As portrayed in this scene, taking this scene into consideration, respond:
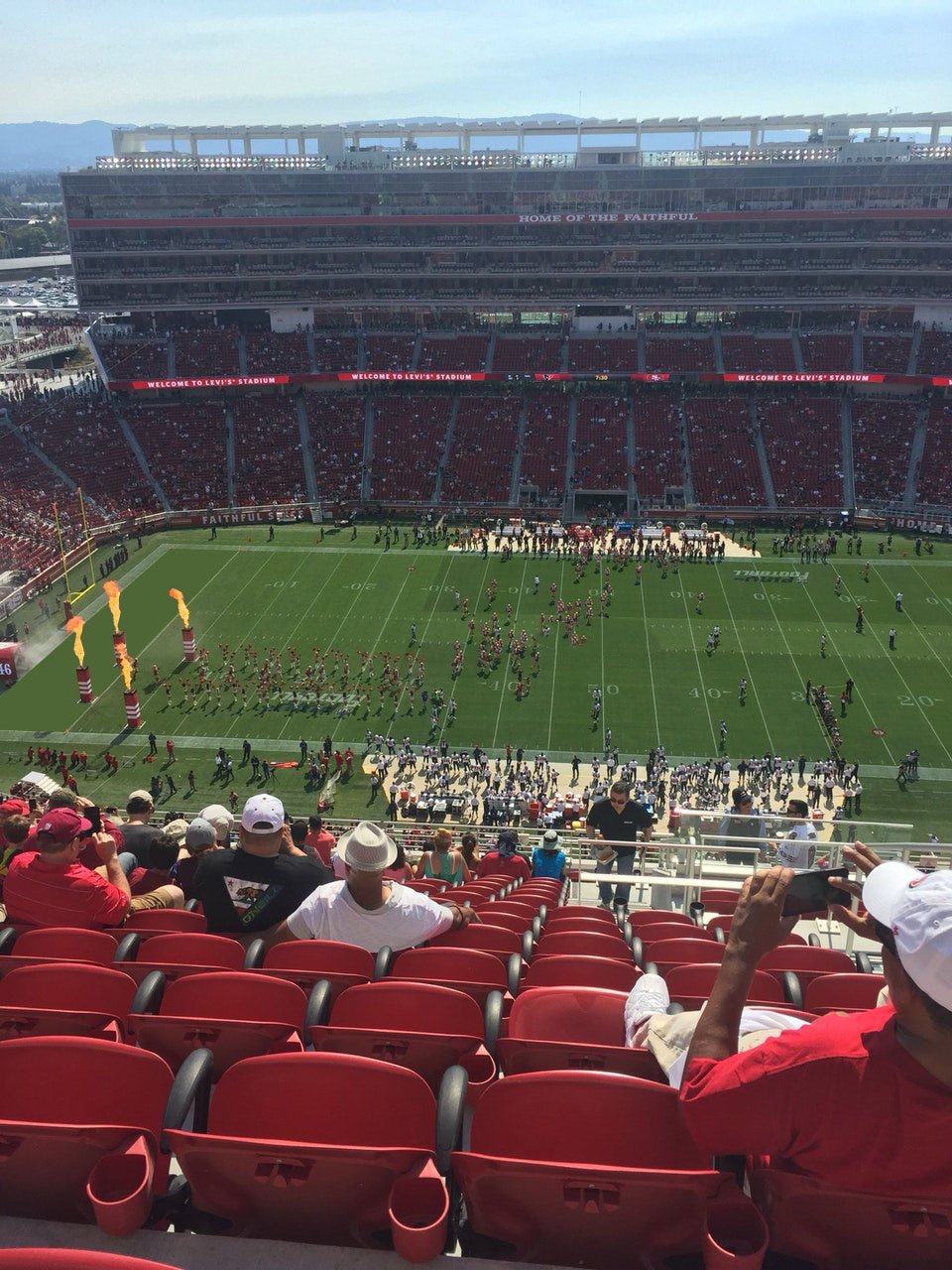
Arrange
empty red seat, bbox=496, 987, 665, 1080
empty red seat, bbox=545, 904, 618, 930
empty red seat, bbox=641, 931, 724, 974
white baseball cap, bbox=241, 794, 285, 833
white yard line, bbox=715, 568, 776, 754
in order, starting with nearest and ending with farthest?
empty red seat, bbox=496, 987, 665, 1080 → empty red seat, bbox=641, 931, 724, 974 → white baseball cap, bbox=241, 794, 285, 833 → empty red seat, bbox=545, 904, 618, 930 → white yard line, bbox=715, 568, 776, 754

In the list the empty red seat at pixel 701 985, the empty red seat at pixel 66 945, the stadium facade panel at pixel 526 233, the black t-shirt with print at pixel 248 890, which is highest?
the stadium facade panel at pixel 526 233

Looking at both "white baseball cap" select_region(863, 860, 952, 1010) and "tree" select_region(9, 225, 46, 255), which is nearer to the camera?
"white baseball cap" select_region(863, 860, 952, 1010)

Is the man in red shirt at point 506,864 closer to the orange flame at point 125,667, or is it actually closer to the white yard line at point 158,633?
the orange flame at point 125,667

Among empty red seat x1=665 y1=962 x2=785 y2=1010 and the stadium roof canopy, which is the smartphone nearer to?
empty red seat x1=665 y1=962 x2=785 y2=1010

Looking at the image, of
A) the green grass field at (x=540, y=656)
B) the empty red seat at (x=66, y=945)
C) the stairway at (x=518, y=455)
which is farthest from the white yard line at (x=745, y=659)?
the empty red seat at (x=66, y=945)

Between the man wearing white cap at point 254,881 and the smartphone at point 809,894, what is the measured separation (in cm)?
391

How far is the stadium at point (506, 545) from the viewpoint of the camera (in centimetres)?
426

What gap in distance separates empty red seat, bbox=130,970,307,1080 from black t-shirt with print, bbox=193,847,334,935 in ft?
6.10

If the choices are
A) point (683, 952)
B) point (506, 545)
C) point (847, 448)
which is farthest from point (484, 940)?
point (847, 448)

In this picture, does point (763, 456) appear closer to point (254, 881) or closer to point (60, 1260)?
point (254, 881)

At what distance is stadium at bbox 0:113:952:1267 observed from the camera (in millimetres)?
4258

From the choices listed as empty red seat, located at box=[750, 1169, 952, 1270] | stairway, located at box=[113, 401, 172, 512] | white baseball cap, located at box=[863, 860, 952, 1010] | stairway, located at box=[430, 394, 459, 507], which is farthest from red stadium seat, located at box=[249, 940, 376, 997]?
stairway, located at box=[113, 401, 172, 512]

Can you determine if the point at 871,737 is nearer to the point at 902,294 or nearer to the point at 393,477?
the point at 393,477

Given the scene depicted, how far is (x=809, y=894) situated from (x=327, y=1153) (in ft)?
5.91
